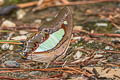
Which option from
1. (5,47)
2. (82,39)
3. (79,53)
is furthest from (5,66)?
(82,39)

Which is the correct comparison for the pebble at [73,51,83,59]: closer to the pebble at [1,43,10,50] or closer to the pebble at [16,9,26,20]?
the pebble at [1,43,10,50]

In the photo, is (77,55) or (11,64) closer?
(11,64)

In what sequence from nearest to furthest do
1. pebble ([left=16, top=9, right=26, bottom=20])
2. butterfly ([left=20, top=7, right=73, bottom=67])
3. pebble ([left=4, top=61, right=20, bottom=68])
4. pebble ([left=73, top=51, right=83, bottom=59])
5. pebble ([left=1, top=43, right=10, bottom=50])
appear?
butterfly ([left=20, top=7, right=73, bottom=67]) < pebble ([left=4, top=61, right=20, bottom=68]) < pebble ([left=73, top=51, right=83, bottom=59]) < pebble ([left=1, top=43, right=10, bottom=50]) < pebble ([left=16, top=9, right=26, bottom=20])

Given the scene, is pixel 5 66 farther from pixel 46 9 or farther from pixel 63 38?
pixel 46 9

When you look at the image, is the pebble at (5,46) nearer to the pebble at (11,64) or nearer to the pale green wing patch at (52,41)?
the pebble at (11,64)

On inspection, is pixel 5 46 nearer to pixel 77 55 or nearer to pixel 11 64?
pixel 11 64

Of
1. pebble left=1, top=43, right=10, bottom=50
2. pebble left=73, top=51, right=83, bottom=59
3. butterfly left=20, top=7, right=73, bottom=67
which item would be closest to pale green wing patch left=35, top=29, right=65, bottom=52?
butterfly left=20, top=7, right=73, bottom=67

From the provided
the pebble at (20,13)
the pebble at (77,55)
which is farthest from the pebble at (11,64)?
the pebble at (20,13)

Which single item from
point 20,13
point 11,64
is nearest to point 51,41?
point 11,64
